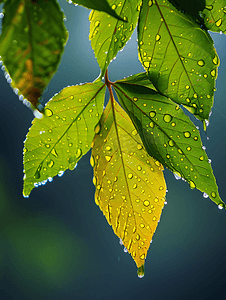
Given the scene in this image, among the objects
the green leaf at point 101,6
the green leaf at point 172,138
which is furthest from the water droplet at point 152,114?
the green leaf at point 101,6

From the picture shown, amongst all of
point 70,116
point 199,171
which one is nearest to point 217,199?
point 199,171

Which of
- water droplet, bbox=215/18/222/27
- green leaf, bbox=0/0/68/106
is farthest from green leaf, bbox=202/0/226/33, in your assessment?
green leaf, bbox=0/0/68/106

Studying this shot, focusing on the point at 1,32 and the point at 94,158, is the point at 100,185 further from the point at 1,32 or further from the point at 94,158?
the point at 1,32

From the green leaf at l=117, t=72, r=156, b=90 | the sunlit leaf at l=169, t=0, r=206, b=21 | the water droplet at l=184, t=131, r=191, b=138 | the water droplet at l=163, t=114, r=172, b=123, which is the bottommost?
the water droplet at l=184, t=131, r=191, b=138

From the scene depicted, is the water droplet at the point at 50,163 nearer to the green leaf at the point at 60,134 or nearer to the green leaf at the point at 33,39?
the green leaf at the point at 60,134

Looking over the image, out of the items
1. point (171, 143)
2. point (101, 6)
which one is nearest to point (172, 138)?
point (171, 143)

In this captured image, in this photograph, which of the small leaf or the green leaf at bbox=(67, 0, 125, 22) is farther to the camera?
the small leaf

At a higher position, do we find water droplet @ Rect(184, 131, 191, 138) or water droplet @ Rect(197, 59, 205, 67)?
water droplet @ Rect(197, 59, 205, 67)

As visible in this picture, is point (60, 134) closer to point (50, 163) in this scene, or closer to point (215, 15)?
point (50, 163)

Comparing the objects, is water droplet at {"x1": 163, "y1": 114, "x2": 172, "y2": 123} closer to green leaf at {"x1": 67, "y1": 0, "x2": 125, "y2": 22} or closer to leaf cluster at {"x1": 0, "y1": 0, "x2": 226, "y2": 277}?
leaf cluster at {"x1": 0, "y1": 0, "x2": 226, "y2": 277}
